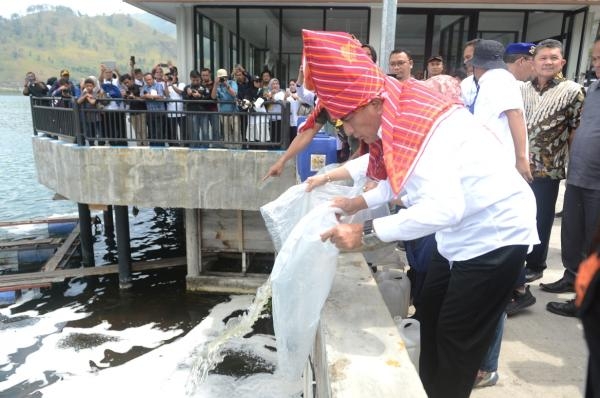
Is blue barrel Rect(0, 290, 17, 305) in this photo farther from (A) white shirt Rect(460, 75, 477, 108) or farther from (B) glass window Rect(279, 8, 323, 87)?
(A) white shirt Rect(460, 75, 477, 108)

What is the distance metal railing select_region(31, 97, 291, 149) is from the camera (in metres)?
8.20

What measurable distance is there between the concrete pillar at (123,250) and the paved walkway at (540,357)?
890cm

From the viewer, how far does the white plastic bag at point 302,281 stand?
88.7 inches

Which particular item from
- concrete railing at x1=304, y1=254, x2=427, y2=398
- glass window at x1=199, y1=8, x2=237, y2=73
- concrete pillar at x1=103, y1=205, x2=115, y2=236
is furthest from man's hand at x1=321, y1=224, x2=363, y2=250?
concrete pillar at x1=103, y1=205, x2=115, y2=236

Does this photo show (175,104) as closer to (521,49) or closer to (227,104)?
(227,104)

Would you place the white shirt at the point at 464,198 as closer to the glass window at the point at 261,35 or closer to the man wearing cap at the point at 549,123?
the man wearing cap at the point at 549,123

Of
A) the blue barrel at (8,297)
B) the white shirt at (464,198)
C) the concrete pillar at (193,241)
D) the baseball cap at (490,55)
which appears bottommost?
the blue barrel at (8,297)

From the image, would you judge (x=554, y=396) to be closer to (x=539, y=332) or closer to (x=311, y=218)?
(x=539, y=332)

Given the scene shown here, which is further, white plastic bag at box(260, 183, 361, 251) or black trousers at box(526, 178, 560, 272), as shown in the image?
black trousers at box(526, 178, 560, 272)

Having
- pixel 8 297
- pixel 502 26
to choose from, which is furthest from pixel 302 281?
pixel 502 26

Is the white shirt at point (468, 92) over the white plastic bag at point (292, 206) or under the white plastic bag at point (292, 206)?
over

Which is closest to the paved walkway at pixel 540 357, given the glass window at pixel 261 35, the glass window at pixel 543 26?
the glass window at pixel 261 35

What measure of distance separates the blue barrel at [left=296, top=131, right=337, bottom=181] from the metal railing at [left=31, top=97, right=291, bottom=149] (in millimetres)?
3141

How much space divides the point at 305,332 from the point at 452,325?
78 centimetres
